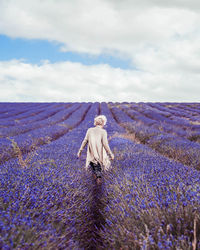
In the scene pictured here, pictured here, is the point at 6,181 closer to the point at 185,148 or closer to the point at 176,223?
the point at 176,223

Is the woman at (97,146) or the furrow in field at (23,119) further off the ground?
the woman at (97,146)

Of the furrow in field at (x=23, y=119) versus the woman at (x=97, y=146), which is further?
the furrow in field at (x=23, y=119)

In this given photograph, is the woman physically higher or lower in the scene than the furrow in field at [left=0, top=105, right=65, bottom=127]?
higher

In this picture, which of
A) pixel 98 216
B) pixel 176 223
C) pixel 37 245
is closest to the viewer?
pixel 37 245

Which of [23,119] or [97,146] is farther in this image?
[23,119]

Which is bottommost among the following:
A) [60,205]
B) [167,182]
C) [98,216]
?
[98,216]

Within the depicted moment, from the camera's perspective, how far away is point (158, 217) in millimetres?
1726

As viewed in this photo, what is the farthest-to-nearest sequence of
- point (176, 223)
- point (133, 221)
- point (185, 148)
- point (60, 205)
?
point (185, 148), point (60, 205), point (133, 221), point (176, 223)

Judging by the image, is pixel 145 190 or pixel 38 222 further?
pixel 145 190

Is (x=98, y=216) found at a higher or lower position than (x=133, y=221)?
lower

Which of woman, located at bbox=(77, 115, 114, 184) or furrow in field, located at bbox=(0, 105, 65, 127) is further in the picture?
furrow in field, located at bbox=(0, 105, 65, 127)

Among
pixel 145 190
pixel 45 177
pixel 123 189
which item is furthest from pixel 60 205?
pixel 145 190

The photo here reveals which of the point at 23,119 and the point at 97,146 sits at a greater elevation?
the point at 97,146

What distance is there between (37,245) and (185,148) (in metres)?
4.77
